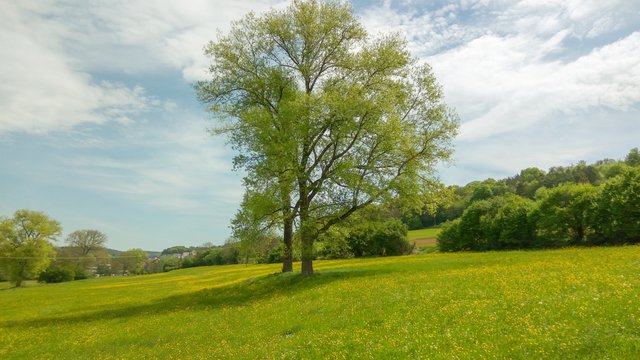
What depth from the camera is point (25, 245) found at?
87312 mm

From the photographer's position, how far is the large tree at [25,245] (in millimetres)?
86188

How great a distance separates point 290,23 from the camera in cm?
3312

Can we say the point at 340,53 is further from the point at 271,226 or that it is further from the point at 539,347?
the point at 539,347

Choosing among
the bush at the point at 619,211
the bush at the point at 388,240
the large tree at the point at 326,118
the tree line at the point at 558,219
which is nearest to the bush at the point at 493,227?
the tree line at the point at 558,219

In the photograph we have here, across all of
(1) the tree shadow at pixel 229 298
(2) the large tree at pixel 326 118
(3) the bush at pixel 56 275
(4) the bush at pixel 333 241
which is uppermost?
(2) the large tree at pixel 326 118

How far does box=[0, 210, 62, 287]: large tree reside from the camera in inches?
3393

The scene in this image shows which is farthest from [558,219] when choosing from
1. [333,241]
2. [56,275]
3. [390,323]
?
[56,275]

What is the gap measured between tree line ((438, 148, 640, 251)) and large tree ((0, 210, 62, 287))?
8317 cm

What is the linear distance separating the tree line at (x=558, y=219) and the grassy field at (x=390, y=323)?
2363cm

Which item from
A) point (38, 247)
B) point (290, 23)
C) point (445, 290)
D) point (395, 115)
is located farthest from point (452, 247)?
point (38, 247)

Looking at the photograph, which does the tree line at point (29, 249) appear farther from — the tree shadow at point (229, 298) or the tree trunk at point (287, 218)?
the tree trunk at point (287, 218)

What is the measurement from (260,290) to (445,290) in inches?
656

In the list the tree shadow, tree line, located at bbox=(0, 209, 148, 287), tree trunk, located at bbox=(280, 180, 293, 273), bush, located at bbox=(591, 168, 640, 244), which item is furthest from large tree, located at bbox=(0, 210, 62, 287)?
bush, located at bbox=(591, 168, 640, 244)

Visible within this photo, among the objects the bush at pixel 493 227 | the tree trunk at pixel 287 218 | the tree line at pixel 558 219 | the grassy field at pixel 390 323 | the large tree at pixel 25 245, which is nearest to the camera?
the grassy field at pixel 390 323
